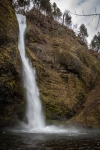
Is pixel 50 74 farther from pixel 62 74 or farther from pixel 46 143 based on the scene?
pixel 46 143

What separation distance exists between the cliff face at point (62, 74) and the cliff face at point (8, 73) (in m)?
5.28

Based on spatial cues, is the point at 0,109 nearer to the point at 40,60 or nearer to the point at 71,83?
the point at 40,60

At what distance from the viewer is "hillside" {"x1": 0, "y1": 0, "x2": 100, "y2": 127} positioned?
16906 mm

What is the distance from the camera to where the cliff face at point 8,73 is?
1596cm

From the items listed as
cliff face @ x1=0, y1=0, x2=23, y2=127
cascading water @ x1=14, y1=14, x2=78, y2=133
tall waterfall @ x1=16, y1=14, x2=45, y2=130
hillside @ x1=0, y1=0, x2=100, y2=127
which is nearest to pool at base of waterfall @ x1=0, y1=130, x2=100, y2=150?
cliff face @ x1=0, y1=0, x2=23, y2=127

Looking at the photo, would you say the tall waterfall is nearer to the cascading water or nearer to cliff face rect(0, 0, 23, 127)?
the cascading water

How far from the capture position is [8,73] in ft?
53.7

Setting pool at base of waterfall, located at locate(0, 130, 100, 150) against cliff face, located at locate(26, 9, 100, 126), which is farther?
cliff face, located at locate(26, 9, 100, 126)

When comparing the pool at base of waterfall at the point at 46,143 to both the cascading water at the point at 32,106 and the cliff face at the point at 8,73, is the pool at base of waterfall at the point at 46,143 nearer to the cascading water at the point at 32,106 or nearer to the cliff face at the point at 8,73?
the cliff face at the point at 8,73

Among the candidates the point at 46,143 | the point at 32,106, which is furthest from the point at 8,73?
the point at 46,143

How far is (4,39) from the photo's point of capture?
17.0 metres

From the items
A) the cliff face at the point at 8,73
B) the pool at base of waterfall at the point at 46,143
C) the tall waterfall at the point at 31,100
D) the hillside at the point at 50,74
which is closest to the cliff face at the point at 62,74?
the hillside at the point at 50,74

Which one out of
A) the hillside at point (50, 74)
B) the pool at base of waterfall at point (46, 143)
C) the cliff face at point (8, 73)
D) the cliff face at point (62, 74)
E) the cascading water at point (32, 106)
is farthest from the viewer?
the cliff face at point (62, 74)

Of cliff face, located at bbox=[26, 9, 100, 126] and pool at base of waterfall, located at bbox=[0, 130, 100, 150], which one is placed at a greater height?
cliff face, located at bbox=[26, 9, 100, 126]
